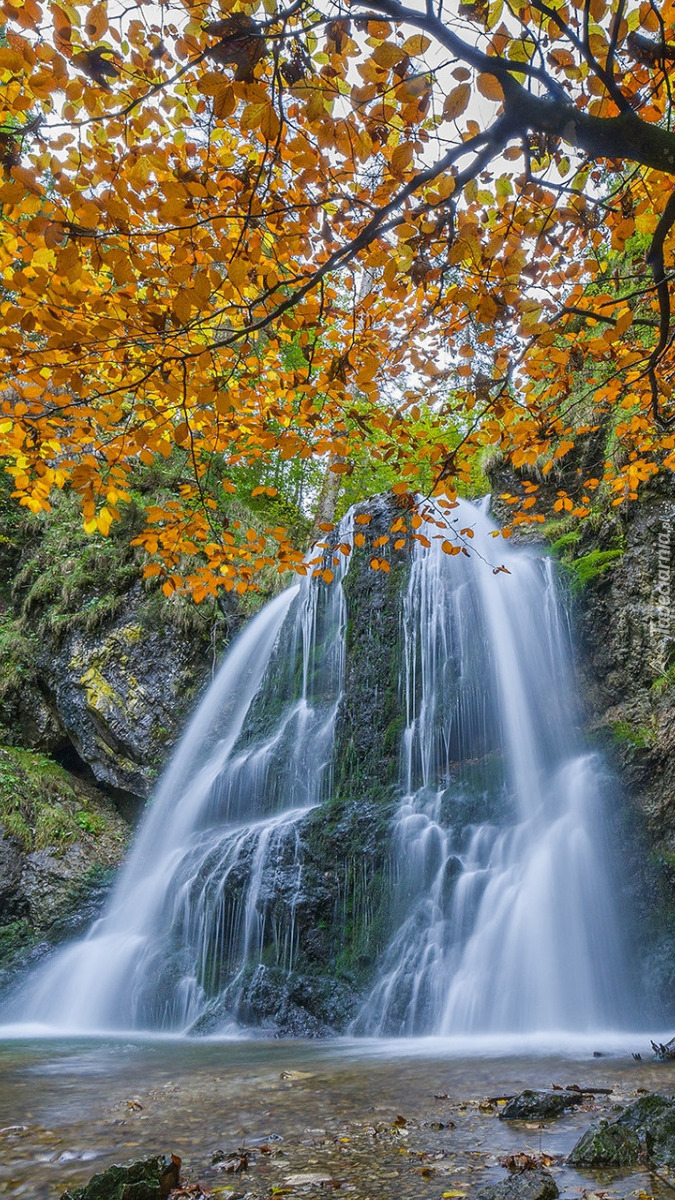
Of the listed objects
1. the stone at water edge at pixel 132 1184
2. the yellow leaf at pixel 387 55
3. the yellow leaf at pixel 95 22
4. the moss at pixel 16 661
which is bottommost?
the stone at water edge at pixel 132 1184

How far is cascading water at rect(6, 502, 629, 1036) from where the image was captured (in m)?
6.60

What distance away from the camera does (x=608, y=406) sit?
34.0 feet

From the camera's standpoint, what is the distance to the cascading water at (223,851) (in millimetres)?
7523

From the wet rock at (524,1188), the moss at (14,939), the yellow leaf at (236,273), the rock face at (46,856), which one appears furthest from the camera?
the rock face at (46,856)

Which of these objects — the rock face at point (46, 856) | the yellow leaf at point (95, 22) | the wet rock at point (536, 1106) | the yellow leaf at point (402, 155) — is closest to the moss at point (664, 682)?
the wet rock at point (536, 1106)

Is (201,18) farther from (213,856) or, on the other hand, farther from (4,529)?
(4,529)

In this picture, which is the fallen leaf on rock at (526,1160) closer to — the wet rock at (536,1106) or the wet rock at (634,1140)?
the wet rock at (634,1140)

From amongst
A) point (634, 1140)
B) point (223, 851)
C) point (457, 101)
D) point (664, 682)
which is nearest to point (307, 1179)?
point (634, 1140)

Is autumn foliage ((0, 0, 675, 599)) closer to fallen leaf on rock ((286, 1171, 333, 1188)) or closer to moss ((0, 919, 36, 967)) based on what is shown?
fallen leaf on rock ((286, 1171, 333, 1188))

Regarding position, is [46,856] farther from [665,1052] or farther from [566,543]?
[566,543]

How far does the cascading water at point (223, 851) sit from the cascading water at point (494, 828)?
A: 1353 mm

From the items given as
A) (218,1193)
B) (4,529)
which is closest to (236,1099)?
(218,1193)

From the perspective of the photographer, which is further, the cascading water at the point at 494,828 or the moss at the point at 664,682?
the moss at the point at 664,682

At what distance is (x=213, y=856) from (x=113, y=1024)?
1973 millimetres
